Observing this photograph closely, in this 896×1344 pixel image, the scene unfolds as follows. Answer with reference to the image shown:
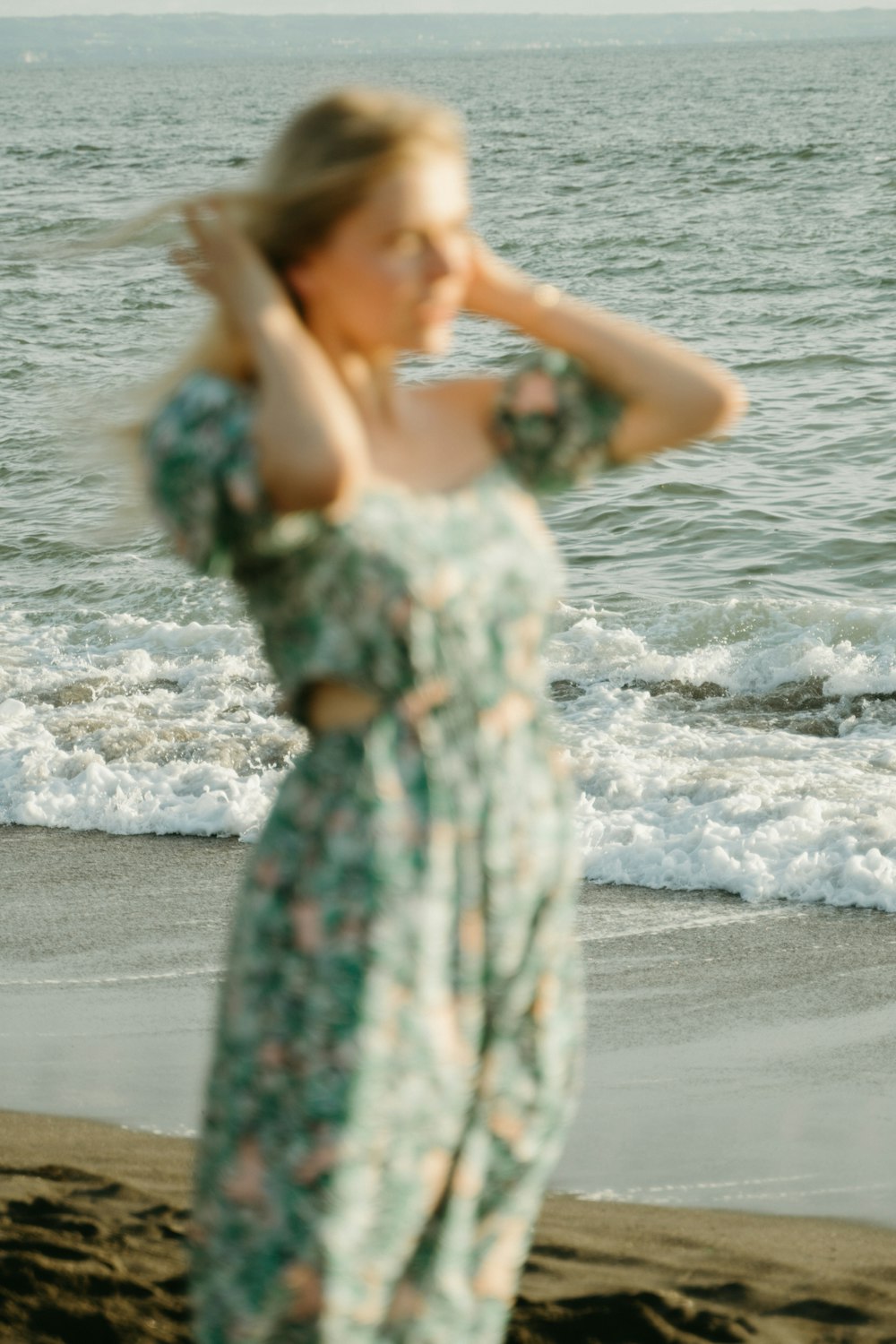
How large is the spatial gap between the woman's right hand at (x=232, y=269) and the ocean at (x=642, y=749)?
0.58 ft

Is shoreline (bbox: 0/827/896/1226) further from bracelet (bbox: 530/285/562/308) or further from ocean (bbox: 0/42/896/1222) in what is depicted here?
bracelet (bbox: 530/285/562/308)

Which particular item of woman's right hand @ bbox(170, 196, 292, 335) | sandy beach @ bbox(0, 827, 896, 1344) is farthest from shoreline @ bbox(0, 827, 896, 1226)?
woman's right hand @ bbox(170, 196, 292, 335)

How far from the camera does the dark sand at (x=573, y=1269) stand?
3.45 metres

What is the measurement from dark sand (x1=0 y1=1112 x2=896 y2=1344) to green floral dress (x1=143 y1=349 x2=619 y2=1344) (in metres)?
1.58

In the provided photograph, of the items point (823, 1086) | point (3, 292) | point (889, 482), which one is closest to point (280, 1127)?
point (823, 1086)

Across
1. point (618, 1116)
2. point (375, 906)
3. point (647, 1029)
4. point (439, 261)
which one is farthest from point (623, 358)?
point (647, 1029)

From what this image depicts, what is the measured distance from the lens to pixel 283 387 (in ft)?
5.93

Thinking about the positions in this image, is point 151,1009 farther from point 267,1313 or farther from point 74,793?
point 267,1313

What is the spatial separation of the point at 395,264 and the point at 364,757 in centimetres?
54

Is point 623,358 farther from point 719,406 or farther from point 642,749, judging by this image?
point 642,749

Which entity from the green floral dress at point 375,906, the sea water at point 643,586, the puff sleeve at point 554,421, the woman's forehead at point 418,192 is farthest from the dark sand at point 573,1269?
the woman's forehead at point 418,192

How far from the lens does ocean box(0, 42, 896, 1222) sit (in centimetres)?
476

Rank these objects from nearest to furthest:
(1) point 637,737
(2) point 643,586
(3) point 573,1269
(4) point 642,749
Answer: (3) point 573,1269 → (4) point 642,749 → (1) point 637,737 → (2) point 643,586

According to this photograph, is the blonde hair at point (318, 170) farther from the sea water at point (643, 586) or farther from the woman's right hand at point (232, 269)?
the sea water at point (643, 586)
